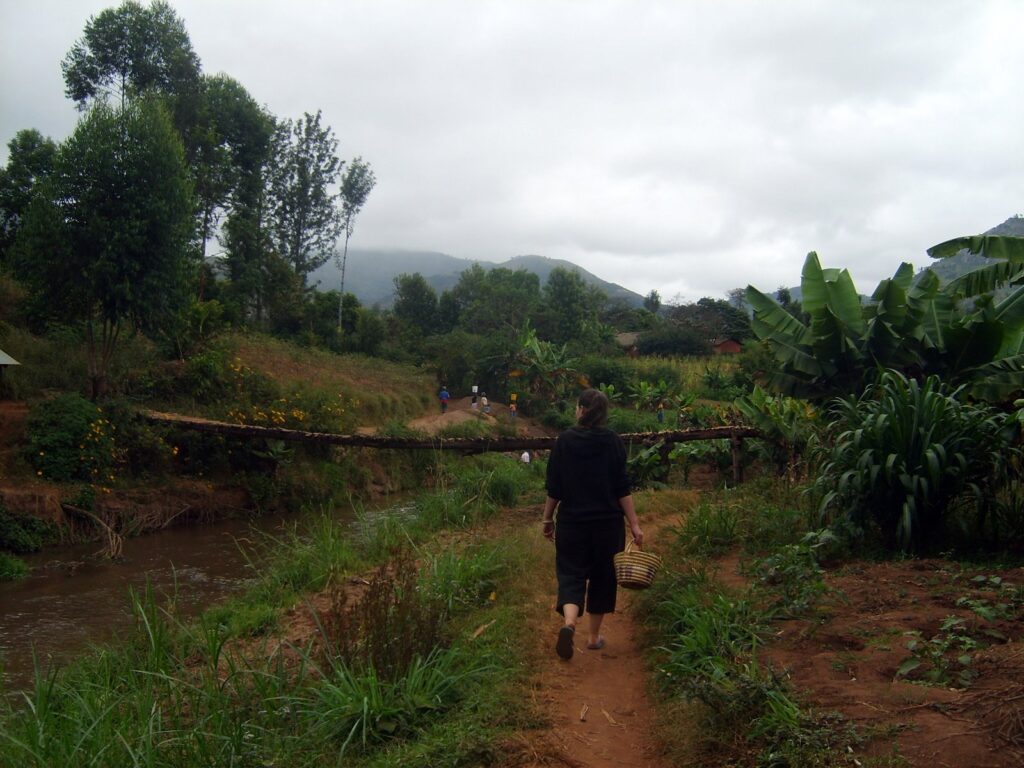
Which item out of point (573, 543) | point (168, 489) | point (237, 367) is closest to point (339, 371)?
point (237, 367)

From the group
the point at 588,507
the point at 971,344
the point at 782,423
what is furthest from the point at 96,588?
the point at 971,344

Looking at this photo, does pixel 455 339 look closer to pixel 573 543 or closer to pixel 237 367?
pixel 237 367

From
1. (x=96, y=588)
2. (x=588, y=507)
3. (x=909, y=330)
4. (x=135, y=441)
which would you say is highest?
(x=909, y=330)

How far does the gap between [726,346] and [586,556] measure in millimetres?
47156

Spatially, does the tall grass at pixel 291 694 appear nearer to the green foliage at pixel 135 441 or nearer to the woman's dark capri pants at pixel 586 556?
the woman's dark capri pants at pixel 586 556

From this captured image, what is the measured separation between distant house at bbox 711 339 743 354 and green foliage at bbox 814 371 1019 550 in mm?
42922

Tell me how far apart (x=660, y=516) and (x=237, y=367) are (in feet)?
53.0

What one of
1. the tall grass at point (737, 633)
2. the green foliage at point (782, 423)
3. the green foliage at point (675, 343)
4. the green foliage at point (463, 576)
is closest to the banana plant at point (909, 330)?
the green foliage at point (782, 423)

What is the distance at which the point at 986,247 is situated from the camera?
10062 mm

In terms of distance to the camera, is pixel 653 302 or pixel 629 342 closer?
pixel 629 342

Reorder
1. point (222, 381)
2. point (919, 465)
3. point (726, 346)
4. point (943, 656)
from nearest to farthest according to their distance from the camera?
1. point (943, 656)
2. point (919, 465)
3. point (222, 381)
4. point (726, 346)

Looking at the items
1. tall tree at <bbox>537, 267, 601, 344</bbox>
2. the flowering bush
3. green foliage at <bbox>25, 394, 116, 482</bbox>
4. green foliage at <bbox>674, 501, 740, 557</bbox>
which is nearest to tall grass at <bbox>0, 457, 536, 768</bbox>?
green foliage at <bbox>674, 501, 740, 557</bbox>

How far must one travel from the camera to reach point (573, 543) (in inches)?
188

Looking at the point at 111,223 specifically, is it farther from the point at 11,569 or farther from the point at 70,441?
the point at 11,569
